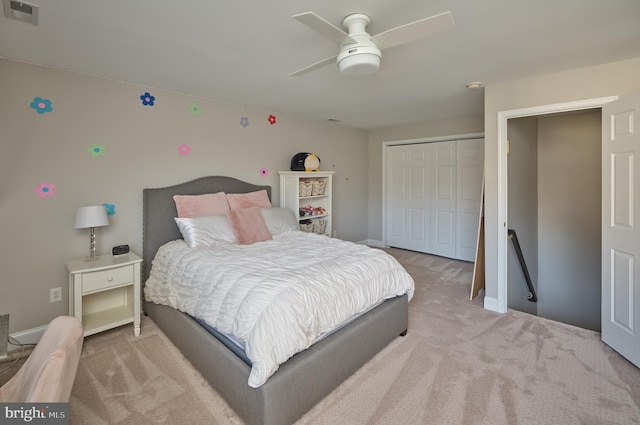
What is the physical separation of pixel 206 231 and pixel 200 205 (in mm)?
420

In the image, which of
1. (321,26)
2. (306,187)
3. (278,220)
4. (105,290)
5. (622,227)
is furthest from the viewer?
(306,187)

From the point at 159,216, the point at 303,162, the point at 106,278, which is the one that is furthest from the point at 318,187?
the point at 106,278

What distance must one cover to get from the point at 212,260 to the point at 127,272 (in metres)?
0.84

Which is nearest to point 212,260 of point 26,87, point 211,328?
point 211,328

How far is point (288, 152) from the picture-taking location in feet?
14.6

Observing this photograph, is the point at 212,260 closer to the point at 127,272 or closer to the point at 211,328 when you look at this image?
the point at 211,328

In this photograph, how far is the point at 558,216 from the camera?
4191 millimetres

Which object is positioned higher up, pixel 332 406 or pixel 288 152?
pixel 288 152

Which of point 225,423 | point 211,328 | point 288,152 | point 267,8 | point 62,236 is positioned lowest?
point 225,423

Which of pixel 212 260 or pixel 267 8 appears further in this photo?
pixel 212 260

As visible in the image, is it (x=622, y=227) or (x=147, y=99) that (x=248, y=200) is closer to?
(x=147, y=99)

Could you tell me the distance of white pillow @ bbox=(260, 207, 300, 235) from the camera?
11.3 ft

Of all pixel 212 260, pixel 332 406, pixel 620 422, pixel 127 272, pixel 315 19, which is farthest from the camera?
pixel 127 272

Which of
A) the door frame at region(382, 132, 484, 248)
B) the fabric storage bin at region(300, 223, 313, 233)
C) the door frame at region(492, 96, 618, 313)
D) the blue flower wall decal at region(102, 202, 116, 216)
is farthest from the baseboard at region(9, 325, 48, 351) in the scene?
the door frame at region(382, 132, 484, 248)
